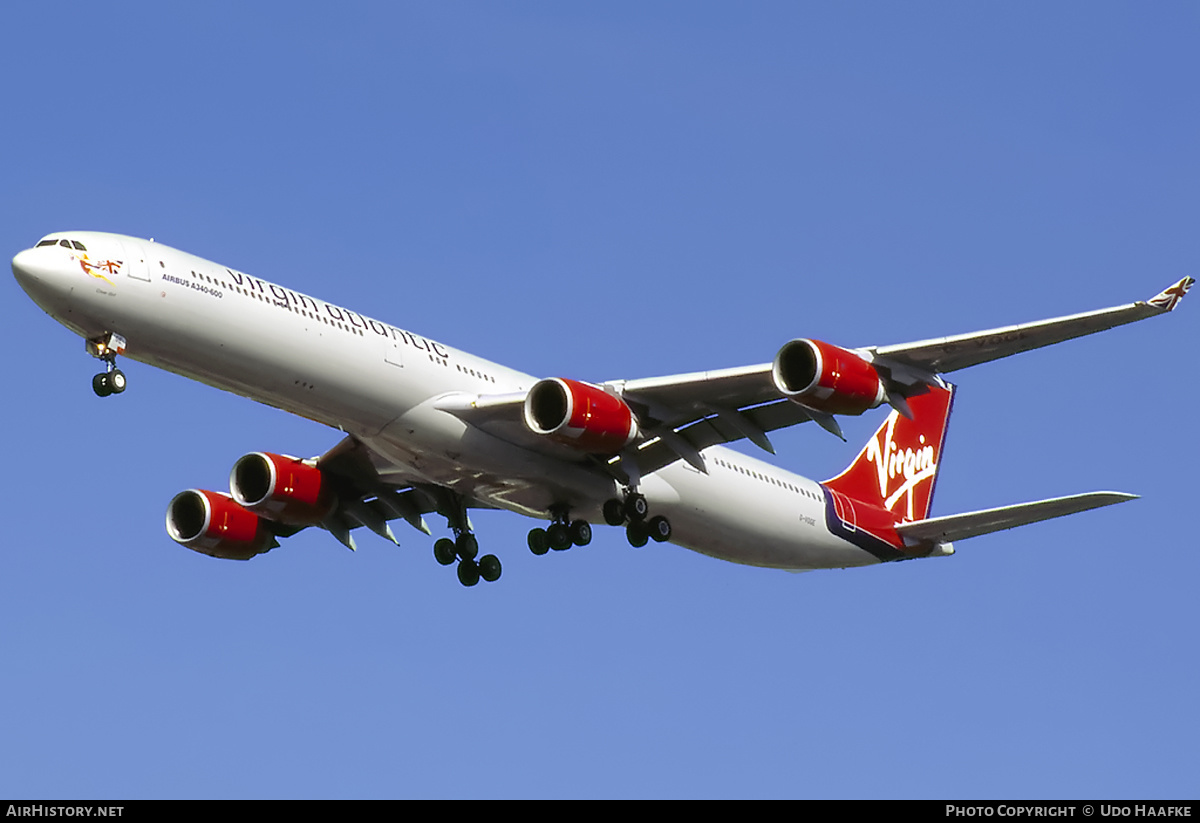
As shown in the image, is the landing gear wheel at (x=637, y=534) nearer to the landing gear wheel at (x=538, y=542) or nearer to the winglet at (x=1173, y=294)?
the landing gear wheel at (x=538, y=542)

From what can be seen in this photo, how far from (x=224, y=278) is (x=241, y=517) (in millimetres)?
10028

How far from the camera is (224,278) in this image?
33.3m

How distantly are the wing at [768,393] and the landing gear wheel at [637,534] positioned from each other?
125 centimetres

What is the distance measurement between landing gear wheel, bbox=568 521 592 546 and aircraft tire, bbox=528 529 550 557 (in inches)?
24.1

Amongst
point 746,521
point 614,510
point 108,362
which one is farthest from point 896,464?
point 108,362

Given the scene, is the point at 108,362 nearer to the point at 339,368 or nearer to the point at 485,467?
the point at 339,368

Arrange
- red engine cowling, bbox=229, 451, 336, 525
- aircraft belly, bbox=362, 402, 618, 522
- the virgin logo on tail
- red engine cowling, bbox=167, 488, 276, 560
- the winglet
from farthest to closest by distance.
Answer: the virgin logo on tail → red engine cowling, bbox=167, 488, 276, 560 → red engine cowling, bbox=229, 451, 336, 525 → aircraft belly, bbox=362, 402, 618, 522 → the winglet

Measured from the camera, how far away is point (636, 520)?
126 ft

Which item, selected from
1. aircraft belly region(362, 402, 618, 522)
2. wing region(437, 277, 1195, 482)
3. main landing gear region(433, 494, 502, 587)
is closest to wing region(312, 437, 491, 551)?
main landing gear region(433, 494, 502, 587)

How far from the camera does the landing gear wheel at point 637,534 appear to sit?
3862 centimetres

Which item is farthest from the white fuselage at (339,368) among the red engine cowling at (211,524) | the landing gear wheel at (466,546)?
the red engine cowling at (211,524)

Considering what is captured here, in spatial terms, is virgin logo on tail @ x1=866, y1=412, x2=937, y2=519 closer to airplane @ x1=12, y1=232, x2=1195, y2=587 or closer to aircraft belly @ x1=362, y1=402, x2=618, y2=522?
airplane @ x1=12, y1=232, x2=1195, y2=587

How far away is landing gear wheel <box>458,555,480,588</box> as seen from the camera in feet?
133
